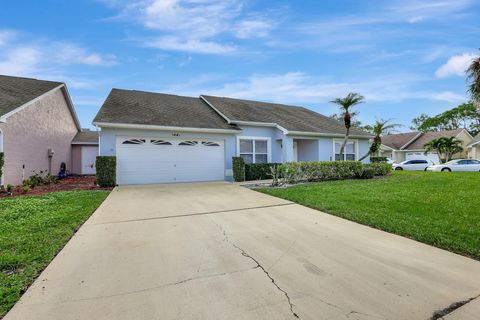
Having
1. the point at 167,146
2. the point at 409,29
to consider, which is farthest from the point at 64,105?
the point at 409,29

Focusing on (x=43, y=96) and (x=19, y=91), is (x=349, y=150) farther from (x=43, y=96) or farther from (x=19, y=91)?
(x=19, y=91)

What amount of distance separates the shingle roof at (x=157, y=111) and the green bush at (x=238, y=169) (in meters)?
1.97

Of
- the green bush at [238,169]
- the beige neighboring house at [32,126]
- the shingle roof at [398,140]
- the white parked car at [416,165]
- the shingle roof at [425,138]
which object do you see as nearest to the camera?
the beige neighboring house at [32,126]

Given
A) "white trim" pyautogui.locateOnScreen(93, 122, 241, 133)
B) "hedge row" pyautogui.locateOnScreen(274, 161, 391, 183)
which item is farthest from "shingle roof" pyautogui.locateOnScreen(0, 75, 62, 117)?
"hedge row" pyautogui.locateOnScreen(274, 161, 391, 183)

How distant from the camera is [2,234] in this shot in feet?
15.9

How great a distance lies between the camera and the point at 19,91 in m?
13.7

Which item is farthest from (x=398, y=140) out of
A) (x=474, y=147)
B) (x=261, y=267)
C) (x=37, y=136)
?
(x=37, y=136)

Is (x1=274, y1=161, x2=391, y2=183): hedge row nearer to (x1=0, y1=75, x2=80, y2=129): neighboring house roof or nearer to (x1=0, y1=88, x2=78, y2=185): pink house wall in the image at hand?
(x1=0, y1=88, x2=78, y2=185): pink house wall

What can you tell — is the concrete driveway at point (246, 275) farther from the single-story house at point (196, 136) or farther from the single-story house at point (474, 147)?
the single-story house at point (474, 147)

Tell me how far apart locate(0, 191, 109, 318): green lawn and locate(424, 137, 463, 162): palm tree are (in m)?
38.2

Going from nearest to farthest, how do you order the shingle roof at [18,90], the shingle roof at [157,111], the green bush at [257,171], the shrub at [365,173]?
the shingle roof at [18,90], the shingle roof at [157,111], the green bush at [257,171], the shrub at [365,173]

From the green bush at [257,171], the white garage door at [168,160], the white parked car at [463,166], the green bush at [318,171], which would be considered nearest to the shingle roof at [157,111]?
the white garage door at [168,160]

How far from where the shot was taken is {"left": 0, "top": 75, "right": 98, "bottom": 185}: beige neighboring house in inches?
454

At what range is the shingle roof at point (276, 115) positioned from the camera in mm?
15945
